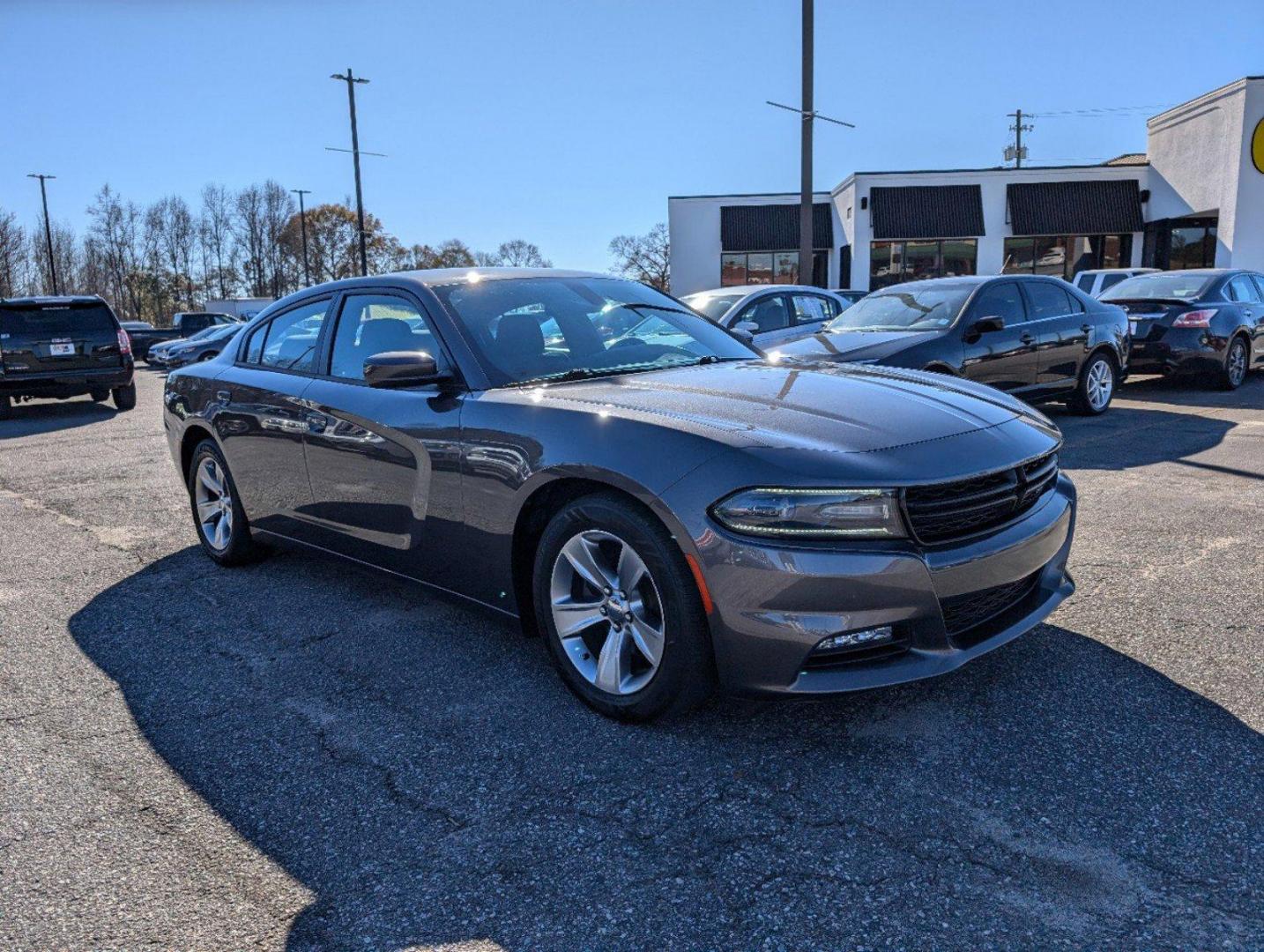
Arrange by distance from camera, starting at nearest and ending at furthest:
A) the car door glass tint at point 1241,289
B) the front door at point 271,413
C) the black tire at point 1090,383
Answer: the front door at point 271,413 → the black tire at point 1090,383 → the car door glass tint at point 1241,289

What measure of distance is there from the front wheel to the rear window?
15.2 m

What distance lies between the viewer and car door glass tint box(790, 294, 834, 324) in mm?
11469

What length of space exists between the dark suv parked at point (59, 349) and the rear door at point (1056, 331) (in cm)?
1223

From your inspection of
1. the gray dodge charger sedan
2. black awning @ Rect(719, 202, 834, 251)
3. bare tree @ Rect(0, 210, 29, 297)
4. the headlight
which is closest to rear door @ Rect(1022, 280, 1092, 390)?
Answer: the gray dodge charger sedan

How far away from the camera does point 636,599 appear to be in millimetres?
2910

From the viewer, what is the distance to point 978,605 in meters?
2.84

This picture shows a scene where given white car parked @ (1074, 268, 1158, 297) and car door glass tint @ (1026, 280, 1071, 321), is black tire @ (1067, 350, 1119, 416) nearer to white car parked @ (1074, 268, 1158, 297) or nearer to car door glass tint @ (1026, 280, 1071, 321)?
car door glass tint @ (1026, 280, 1071, 321)

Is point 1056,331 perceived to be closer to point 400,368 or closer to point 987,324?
point 987,324

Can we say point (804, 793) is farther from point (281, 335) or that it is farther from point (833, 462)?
point (281, 335)

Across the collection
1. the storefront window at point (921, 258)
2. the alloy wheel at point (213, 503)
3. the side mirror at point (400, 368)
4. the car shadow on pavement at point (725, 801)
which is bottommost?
the car shadow on pavement at point (725, 801)

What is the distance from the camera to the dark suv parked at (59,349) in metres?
13.0

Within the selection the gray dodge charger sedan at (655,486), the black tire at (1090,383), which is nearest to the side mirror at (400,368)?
the gray dodge charger sedan at (655,486)

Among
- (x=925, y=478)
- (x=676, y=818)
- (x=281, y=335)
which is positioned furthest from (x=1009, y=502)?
(x=281, y=335)

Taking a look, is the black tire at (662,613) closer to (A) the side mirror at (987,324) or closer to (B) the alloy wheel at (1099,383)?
(A) the side mirror at (987,324)
